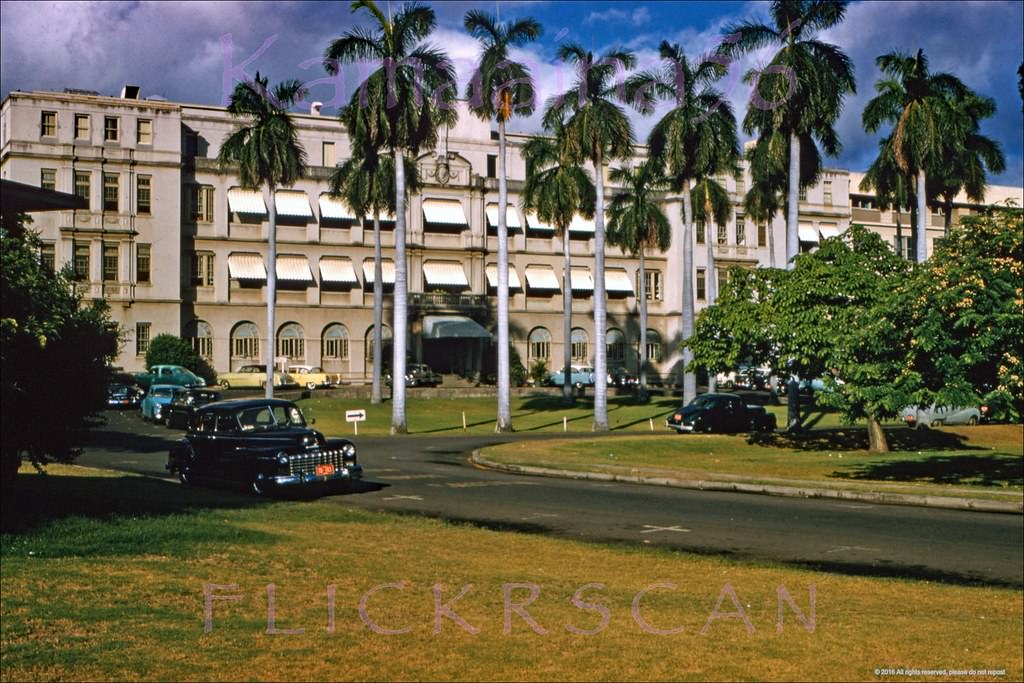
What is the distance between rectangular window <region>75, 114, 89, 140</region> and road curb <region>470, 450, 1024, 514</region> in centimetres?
5450

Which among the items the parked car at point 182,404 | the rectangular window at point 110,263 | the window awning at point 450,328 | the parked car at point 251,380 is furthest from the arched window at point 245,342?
the parked car at point 182,404

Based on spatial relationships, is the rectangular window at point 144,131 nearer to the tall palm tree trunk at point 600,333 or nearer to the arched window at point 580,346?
the arched window at point 580,346

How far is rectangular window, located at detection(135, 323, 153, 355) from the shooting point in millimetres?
75750

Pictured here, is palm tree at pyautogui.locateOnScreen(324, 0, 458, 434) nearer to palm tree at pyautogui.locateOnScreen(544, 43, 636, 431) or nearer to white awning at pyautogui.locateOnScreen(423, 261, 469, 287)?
palm tree at pyautogui.locateOnScreen(544, 43, 636, 431)

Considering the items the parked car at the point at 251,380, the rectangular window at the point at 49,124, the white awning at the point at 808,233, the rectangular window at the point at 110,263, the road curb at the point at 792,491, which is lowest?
the road curb at the point at 792,491

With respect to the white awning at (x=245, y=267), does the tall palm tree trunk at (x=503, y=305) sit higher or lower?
lower

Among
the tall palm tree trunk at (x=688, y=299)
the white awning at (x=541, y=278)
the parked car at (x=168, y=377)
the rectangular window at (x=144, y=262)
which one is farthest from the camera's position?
the white awning at (x=541, y=278)

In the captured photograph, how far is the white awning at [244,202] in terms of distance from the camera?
7975 centimetres

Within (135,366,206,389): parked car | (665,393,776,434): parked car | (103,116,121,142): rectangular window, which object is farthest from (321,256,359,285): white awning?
(665,393,776,434): parked car

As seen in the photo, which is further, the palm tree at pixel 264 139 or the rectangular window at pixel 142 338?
the rectangular window at pixel 142 338

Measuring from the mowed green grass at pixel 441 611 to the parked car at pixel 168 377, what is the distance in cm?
4944

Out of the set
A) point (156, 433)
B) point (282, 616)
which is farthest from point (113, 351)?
point (156, 433)

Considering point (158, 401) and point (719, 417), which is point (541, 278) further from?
point (158, 401)

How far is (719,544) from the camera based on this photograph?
15906 millimetres
